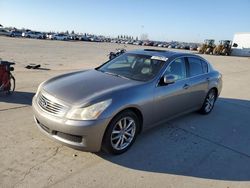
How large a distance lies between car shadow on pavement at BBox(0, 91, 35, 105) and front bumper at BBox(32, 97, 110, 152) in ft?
8.96

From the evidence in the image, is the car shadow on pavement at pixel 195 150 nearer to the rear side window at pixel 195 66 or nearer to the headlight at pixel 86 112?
the headlight at pixel 86 112

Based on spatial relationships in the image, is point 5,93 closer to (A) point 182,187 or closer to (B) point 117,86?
(B) point 117,86

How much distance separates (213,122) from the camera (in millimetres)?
5875

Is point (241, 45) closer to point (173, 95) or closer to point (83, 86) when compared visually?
point (173, 95)

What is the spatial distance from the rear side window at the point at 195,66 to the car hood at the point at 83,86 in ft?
5.79

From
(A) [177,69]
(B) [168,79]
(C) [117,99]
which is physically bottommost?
(C) [117,99]

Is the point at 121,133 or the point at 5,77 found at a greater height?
the point at 5,77

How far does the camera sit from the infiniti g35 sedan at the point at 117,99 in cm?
351

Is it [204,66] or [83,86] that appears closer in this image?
[83,86]

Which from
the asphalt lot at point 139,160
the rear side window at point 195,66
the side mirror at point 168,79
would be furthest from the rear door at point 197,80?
the side mirror at point 168,79

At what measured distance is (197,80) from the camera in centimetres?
559

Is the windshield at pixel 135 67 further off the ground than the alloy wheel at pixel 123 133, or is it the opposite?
the windshield at pixel 135 67

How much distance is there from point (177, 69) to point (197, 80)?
80 centimetres

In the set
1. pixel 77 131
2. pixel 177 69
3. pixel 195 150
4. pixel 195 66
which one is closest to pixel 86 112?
pixel 77 131
